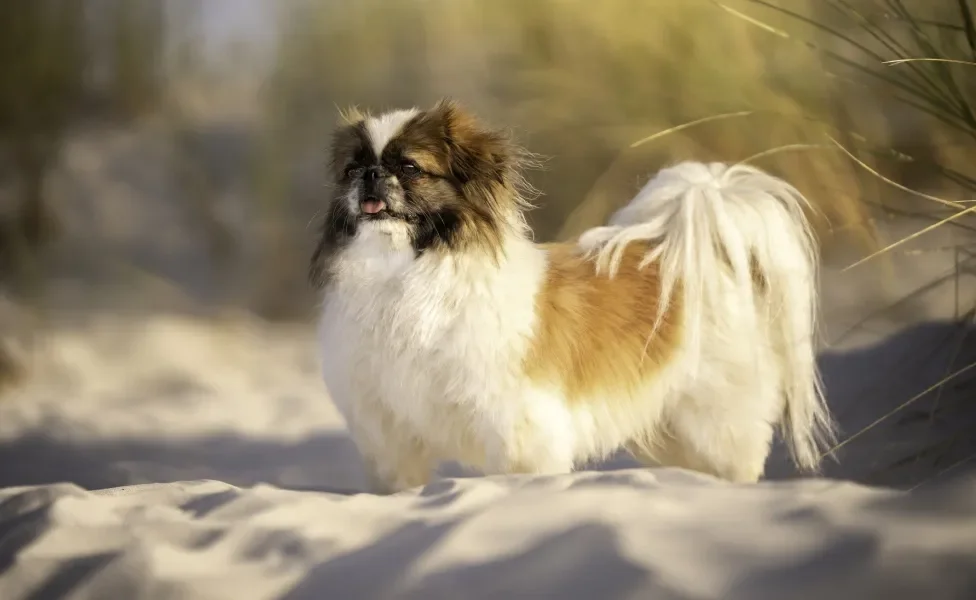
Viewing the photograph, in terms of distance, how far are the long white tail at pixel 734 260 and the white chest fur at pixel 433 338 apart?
0.32 m

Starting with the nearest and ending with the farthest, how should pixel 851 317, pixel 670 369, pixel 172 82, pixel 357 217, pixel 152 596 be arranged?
pixel 152 596 → pixel 357 217 → pixel 670 369 → pixel 851 317 → pixel 172 82

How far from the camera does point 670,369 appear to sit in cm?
197

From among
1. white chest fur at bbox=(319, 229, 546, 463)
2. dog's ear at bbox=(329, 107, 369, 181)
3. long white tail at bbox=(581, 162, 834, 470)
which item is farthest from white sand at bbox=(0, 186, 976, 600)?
dog's ear at bbox=(329, 107, 369, 181)

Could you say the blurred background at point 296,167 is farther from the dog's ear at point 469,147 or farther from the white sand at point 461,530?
the dog's ear at point 469,147

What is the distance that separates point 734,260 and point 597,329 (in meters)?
0.36

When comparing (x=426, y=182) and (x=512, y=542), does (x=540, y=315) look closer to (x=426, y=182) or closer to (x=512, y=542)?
(x=426, y=182)

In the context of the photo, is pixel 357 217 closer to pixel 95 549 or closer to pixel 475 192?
pixel 475 192

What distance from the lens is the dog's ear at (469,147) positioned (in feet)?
5.94

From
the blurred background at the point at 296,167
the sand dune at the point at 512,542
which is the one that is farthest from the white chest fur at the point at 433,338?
the blurred background at the point at 296,167

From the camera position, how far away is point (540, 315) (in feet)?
5.98

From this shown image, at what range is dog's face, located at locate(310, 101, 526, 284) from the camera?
175cm

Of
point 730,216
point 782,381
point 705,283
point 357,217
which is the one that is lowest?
point 782,381

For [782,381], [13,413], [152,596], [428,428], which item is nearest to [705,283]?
[782,381]

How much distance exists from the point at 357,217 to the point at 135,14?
181cm
